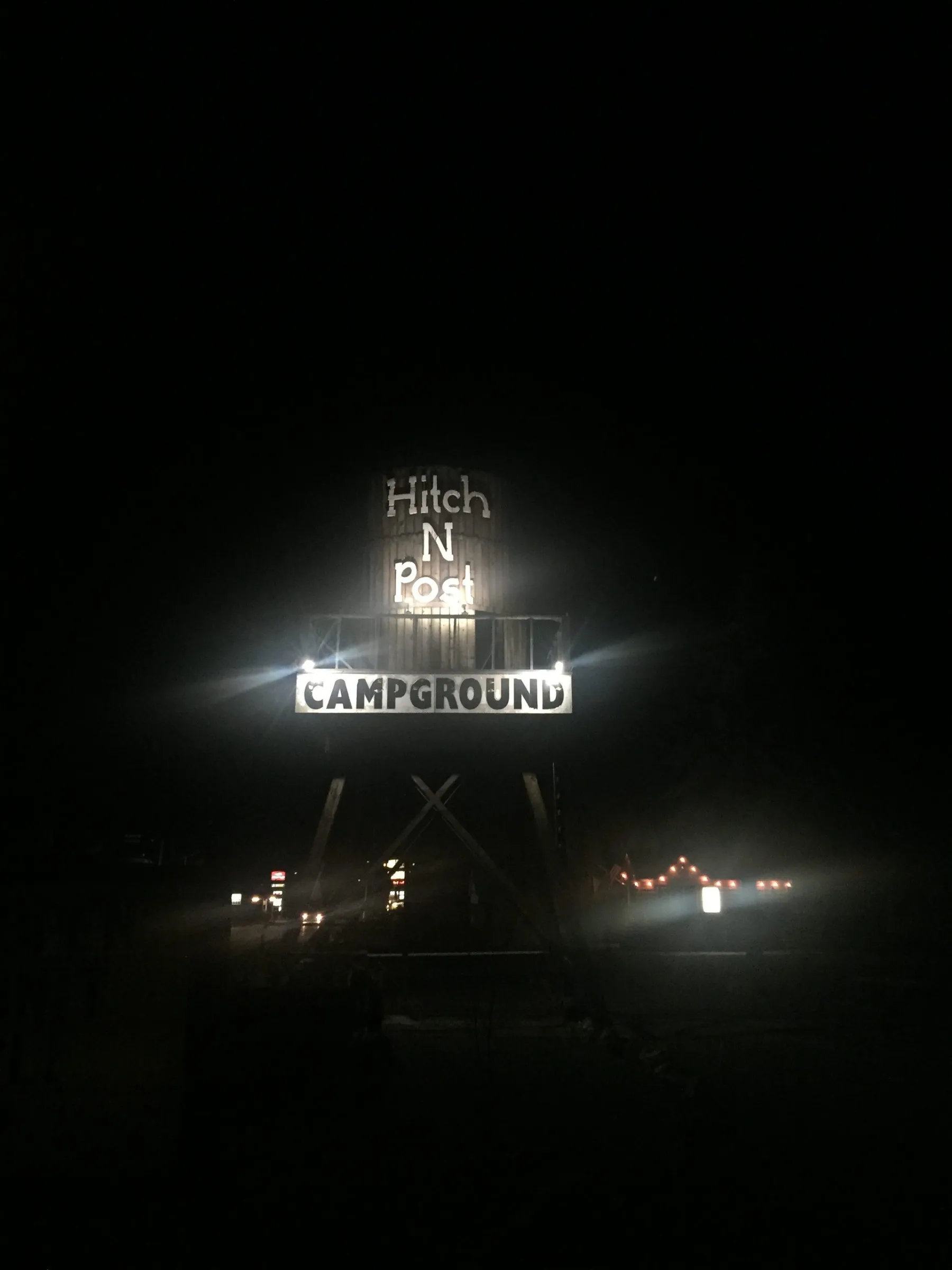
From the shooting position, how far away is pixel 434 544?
62.6ft

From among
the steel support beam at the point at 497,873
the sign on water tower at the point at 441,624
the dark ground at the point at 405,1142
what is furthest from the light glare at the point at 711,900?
the dark ground at the point at 405,1142

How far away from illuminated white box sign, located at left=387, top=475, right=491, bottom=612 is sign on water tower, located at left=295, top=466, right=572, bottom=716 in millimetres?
19

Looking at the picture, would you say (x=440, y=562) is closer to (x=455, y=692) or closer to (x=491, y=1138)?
(x=455, y=692)

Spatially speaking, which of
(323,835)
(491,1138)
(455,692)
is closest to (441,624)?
(455,692)

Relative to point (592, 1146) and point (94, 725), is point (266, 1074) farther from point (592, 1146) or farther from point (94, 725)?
point (94, 725)

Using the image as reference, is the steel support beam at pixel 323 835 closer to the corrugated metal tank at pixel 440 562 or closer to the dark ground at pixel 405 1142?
the corrugated metal tank at pixel 440 562

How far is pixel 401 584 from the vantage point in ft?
62.4

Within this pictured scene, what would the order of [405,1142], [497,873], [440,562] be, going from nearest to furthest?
[405,1142] → [497,873] → [440,562]

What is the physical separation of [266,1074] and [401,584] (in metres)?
10.9

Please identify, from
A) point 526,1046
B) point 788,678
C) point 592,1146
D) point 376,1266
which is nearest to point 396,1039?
point 526,1046

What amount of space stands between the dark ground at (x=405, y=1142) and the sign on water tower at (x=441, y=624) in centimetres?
599

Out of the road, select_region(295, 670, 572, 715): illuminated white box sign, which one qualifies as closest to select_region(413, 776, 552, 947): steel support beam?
select_region(295, 670, 572, 715): illuminated white box sign

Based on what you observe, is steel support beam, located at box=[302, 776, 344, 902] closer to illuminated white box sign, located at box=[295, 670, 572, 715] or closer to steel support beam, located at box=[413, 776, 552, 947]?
illuminated white box sign, located at box=[295, 670, 572, 715]

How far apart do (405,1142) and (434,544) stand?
11857 millimetres
